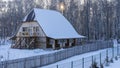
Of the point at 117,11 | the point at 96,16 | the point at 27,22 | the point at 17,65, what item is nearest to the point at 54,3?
the point at 96,16

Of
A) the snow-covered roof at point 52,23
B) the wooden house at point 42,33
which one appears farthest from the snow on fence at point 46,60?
the snow-covered roof at point 52,23

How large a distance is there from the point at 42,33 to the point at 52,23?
413cm

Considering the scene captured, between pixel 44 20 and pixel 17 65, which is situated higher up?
pixel 44 20

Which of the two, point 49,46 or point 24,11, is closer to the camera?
point 49,46

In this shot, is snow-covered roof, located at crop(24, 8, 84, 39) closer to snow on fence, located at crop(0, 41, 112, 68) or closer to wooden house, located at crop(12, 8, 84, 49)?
wooden house, located at crop(12, 8, 84, 49)

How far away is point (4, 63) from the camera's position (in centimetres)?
1933

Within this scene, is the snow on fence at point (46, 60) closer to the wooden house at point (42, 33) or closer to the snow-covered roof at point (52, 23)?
the wooden house at point (42, 33)

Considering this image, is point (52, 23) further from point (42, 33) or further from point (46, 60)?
point (46, 60)

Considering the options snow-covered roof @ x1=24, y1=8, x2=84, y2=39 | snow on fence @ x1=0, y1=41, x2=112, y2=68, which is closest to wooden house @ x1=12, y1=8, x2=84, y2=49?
snow-covered roof @ x1=24, y1=8, x2=84, y2=39

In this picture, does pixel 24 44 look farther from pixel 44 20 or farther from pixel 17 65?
pixel 17 65

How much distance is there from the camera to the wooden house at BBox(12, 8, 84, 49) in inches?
1852

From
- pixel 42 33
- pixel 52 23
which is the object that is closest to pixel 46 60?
pixel 42 33

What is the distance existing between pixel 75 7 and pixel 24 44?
123 feet

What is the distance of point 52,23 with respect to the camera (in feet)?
165
